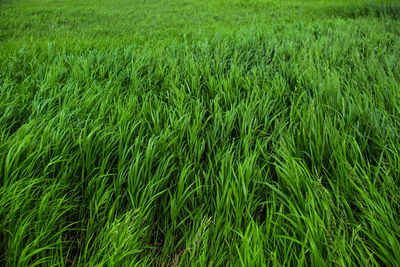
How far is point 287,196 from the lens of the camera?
1024 mm

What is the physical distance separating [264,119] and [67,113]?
1.47m

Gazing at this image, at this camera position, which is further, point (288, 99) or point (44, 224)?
point (288, 99)

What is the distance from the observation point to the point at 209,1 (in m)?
10.9

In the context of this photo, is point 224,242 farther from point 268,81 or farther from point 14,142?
point 268,81

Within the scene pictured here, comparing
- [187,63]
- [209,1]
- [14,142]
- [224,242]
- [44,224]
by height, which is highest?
[209,1]

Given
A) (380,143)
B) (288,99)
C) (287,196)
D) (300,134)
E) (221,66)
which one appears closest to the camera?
(287,196)

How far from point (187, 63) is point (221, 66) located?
42 cm

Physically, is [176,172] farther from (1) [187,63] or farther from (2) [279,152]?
(1) [187,63]

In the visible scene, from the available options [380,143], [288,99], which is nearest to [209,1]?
[288,99]

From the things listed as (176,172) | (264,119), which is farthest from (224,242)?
(264,119)

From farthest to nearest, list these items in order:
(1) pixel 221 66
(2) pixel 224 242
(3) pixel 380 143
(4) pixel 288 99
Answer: (1) pixel 221 66 < (4) pixel 288 99 < (3) pixel 380 143 < (2) pixel 224 242

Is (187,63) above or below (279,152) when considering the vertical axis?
above

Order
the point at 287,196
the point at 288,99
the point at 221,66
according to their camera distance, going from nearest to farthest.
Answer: the point at 287,196, the point at 288,99, the point at 221,66

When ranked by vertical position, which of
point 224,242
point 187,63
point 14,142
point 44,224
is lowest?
point 224,242
